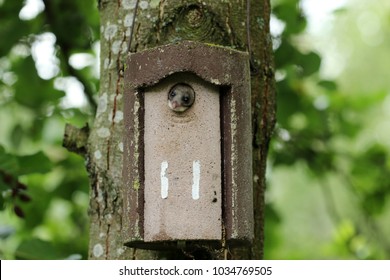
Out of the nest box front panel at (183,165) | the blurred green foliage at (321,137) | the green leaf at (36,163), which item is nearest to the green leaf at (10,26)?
the green leaf at (36,163)

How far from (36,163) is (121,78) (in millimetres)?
706

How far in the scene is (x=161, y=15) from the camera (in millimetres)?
2260

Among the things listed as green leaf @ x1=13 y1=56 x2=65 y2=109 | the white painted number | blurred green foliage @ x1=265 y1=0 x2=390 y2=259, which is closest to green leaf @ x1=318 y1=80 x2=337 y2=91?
blurred green foliage @ x1=265 y1=0 x2=390 y2=259

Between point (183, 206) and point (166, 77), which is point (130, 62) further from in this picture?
point (183, 206)

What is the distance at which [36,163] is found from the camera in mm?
2850

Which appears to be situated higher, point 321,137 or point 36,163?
point 321,137

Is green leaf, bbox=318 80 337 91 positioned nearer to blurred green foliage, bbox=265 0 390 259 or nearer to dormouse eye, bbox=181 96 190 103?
blurred green foliage, bbox=265 0 390 259

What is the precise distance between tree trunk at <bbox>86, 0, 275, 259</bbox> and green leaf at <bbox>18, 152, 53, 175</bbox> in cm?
50

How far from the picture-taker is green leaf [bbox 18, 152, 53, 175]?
2803 mm

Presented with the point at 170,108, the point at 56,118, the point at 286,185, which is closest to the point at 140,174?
the point at 170,108

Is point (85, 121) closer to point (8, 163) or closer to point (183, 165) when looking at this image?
point (8, 163)

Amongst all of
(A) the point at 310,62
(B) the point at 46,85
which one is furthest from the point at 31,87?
(A) the point at 310,62

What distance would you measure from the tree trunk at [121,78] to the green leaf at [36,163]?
50 centimetres
